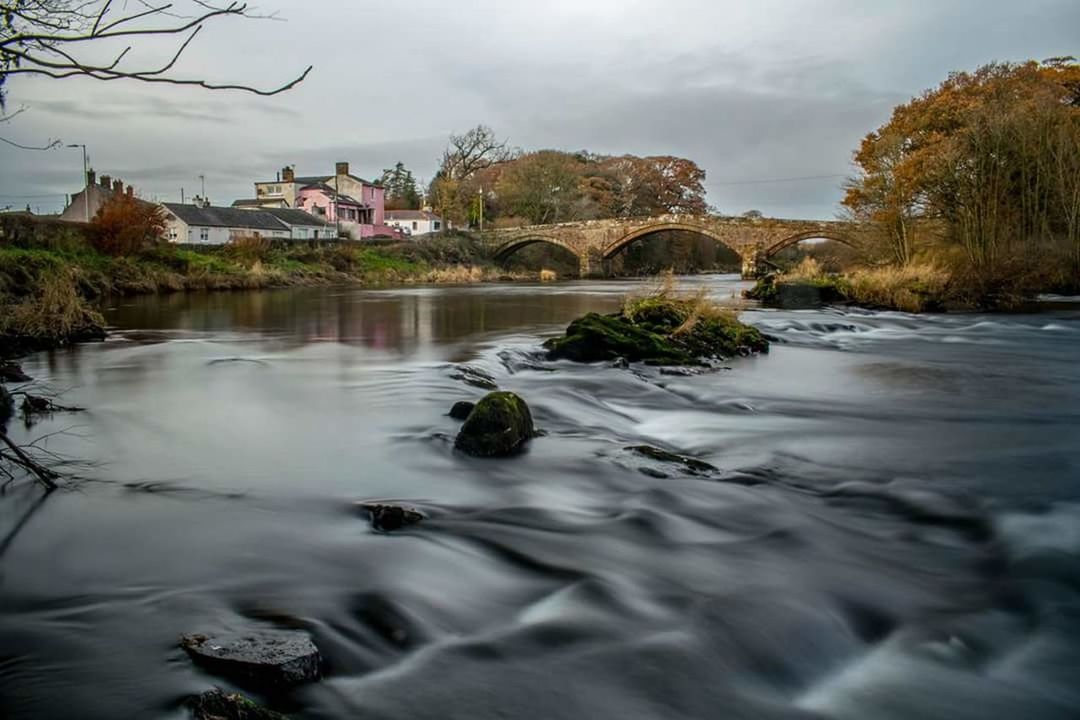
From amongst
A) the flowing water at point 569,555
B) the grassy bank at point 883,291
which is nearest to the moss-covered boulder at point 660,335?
the flowing water at point 569,555

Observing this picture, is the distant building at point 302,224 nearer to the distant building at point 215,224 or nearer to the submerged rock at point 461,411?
the distant building at point 215,224

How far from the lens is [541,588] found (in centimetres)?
468

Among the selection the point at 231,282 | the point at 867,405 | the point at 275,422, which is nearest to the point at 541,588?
the point at 275,422

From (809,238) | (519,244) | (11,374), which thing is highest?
(519,244)

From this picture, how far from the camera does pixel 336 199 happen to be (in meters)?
77.5

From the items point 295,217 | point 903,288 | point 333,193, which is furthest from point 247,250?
point 333,193

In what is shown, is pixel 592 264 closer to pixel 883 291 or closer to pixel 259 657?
pixel 883 291

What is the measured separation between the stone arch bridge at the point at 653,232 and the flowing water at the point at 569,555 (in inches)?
1715

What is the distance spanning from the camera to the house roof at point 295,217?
236 ft

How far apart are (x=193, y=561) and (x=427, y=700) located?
219 cm

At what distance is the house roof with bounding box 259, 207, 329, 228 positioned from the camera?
236 ft

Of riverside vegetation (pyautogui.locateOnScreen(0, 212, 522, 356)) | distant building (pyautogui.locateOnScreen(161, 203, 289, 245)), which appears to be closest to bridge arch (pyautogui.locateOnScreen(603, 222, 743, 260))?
riverside vegetation (pyautogui.locateOnScreen(0, 212, 522, 356))

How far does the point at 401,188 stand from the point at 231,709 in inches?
4882

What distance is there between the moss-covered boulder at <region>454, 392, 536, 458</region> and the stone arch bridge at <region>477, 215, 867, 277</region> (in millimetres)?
44764
